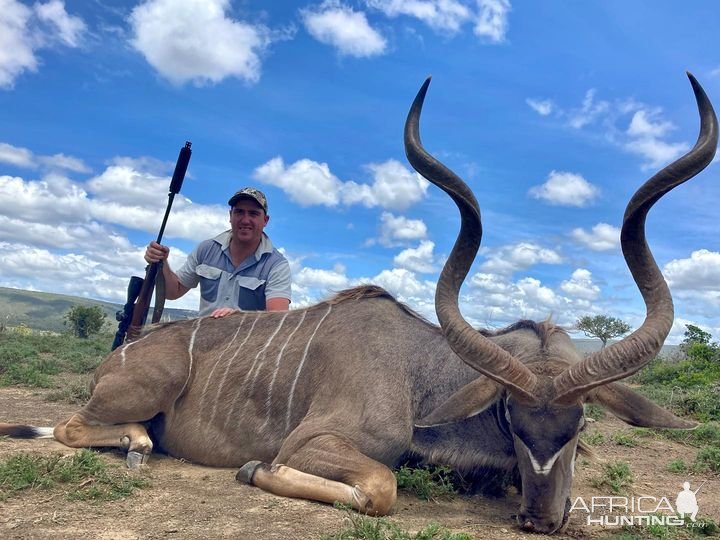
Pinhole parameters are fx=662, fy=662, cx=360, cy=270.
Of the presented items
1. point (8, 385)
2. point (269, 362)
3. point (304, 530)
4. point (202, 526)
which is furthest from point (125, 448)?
point (8, 385)

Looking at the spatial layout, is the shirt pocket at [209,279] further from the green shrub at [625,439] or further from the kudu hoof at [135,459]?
the green shrub at [625,439]

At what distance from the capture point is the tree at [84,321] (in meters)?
22.0

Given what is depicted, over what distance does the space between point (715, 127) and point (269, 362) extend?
10.6ft

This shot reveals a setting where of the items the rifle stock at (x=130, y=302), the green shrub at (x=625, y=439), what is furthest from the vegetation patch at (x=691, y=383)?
the rifle stock at (x=130, y=302)

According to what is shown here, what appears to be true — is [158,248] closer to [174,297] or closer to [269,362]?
[174,297]

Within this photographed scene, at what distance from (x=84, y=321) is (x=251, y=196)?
17.7 metres

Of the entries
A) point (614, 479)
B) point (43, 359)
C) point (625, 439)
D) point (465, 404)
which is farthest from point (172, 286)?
point (43, 359)

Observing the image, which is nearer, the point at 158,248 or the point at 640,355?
the point at 640,355

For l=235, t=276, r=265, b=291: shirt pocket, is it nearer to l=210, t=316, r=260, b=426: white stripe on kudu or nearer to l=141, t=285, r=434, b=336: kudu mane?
l=210, t=316, r=260, b=426: white stripe on kudu

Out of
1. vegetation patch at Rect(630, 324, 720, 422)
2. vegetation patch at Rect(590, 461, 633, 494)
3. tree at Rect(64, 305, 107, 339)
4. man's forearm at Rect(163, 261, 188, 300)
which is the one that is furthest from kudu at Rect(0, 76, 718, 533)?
tree at Rect(64, 305, 107, 339)

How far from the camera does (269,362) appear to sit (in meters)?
4.77

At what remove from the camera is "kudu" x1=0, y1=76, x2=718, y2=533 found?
3.53 meters

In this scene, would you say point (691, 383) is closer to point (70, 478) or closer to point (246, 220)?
point (246, 220)

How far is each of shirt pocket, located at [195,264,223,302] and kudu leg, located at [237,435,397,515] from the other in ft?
9.02
